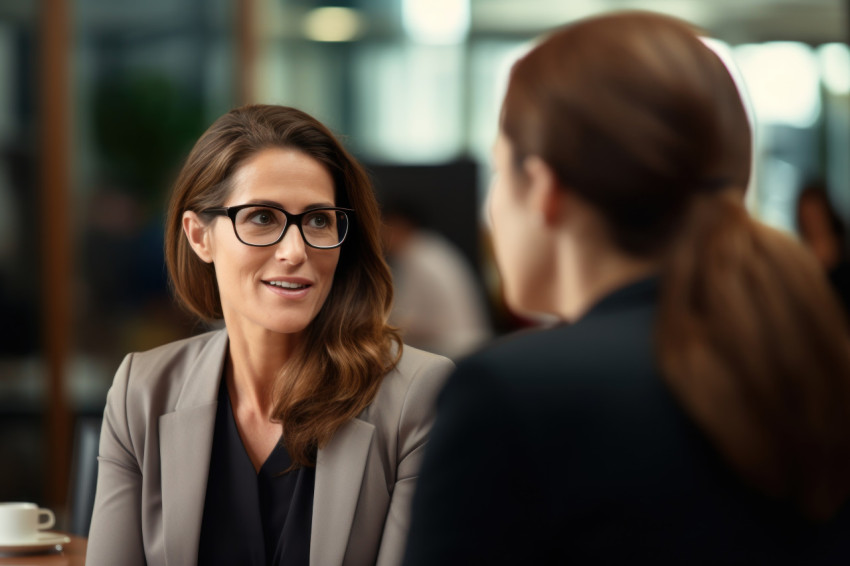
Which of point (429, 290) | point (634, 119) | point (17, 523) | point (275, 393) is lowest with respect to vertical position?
point (429, 290)

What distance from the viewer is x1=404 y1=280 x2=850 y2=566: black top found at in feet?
2.90

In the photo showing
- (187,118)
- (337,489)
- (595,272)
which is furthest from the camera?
(187,118)

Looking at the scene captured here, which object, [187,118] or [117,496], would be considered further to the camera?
[187,118]

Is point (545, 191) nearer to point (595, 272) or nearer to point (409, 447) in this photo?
point (595, 272)

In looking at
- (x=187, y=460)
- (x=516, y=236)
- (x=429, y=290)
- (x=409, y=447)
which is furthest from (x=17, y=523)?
(x=429, y=290)

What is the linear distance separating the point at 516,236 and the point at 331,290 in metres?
0.79

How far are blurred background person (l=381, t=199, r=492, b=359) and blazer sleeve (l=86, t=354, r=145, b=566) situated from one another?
4.18 meters

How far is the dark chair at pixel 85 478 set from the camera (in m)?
2.24

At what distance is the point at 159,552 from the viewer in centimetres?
163

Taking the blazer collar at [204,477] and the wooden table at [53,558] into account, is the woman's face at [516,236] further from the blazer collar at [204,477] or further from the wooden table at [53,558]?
the wooden table at [53,558]

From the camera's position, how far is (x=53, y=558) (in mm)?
1762

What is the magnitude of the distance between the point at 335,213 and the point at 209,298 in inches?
11.5

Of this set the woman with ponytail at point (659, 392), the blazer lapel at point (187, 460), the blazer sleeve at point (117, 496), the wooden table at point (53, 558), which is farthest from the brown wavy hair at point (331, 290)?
the woman with ponytail at point (659, 392)

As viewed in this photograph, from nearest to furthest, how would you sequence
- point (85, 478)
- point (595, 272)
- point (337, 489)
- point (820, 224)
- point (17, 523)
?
point (595, 272)
point (337, 489)
point (17, 523)
point (85, 478)
point (820, 224)
